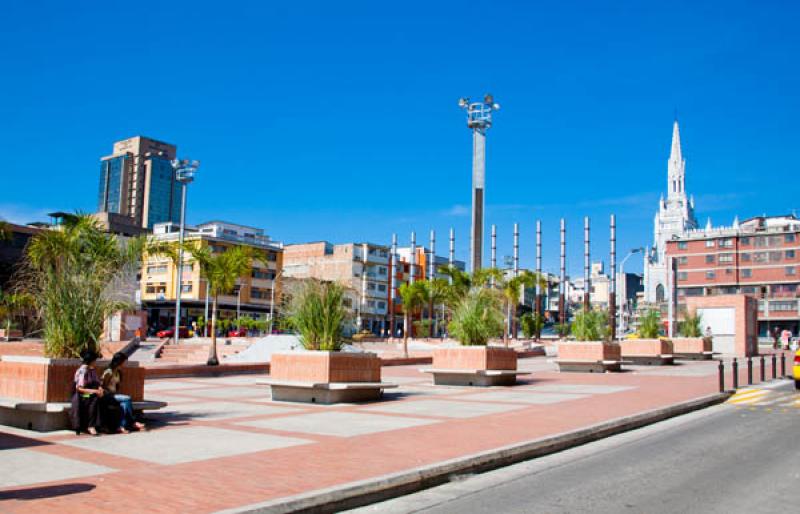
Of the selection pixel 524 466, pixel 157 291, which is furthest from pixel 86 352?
pixel 157 291

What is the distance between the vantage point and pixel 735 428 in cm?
1281

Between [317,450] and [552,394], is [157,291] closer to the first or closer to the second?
[552,394]

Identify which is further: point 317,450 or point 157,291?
point 157,291

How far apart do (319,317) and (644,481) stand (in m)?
8.72

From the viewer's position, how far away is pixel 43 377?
33.4 ft

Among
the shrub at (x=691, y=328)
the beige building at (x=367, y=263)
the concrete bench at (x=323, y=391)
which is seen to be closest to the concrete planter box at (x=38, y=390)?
the concrete bench at (x=323, y=391)

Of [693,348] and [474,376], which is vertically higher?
[693,348]

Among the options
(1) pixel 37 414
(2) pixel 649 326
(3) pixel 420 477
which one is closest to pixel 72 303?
(1) pixel 37 414

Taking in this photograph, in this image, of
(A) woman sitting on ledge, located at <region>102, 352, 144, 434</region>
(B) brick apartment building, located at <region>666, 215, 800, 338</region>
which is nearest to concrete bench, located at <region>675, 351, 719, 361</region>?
(A) woman sitting on ledge, located at <region>102, 352, 144, 434</region>

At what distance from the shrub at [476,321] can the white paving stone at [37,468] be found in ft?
44.7

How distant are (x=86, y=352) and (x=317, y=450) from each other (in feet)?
12.6

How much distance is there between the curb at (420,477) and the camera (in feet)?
21.0

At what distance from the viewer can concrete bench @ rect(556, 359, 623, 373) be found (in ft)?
90.2

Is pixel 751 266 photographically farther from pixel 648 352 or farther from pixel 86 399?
pixel 86 399
